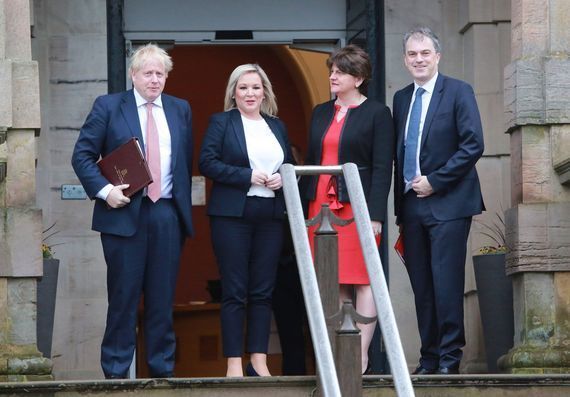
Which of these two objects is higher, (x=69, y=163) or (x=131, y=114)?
(x=131, y=114)

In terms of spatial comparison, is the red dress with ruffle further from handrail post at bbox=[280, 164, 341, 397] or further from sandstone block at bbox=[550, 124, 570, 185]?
handrail post at bbox=[280, 164, 341, 397]

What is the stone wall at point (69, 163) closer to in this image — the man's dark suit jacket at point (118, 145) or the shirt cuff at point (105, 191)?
the man's dark suit jacket at point (118, 145)

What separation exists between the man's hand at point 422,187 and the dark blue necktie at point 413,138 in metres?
0.10

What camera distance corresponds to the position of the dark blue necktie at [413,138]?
9.45 metres

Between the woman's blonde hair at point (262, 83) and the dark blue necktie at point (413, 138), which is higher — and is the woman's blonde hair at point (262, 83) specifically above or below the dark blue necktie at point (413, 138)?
above

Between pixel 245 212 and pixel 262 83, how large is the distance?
29.0 inches

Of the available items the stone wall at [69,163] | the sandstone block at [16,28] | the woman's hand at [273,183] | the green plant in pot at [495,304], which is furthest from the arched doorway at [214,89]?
the woman's hand at [273,183]

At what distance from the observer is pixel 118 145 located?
9266 millimetres

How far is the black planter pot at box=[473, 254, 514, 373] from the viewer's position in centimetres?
1029

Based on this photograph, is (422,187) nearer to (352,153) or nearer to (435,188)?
(435,188)

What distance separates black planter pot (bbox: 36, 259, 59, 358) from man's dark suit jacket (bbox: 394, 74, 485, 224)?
2114 millimetres

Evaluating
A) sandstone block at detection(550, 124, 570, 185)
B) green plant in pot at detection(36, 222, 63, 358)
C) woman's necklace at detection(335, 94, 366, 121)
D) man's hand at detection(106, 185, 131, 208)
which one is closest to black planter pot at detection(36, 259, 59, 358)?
green plant in pot at detection(36, 222, 63, 358)

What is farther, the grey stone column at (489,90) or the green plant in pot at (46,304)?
the grey stone column at (489,90)

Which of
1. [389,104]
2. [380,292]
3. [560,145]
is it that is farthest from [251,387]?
[389,104]
